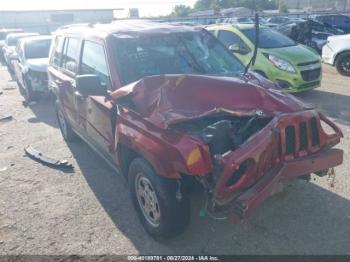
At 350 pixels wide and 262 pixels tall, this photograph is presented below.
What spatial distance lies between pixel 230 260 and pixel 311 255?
726mm

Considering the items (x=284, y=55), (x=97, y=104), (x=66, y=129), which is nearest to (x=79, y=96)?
(x=97, y=104)

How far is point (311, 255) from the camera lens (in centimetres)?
318

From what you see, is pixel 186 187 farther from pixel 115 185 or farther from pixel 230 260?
pixel 115 185

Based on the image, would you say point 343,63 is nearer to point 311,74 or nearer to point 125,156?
point 311,74

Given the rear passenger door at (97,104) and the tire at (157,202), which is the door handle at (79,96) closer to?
the rear passenger door at (97,104)

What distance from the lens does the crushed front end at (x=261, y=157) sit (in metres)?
2.76

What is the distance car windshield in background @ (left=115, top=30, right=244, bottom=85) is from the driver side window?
14.1 feet

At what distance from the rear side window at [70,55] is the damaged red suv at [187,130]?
2.36ft

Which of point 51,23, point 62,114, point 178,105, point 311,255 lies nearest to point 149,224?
point 178,105

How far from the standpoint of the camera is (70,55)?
5340 millimetres

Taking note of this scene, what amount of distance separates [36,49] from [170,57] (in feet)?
25.9

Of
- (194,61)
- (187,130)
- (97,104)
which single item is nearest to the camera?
(187,130)

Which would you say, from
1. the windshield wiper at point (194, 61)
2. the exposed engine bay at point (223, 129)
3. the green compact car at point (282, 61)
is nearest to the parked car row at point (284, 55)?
the green compact car at point (282, 61)

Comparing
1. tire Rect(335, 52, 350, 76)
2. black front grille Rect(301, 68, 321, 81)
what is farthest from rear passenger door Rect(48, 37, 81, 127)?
tire Rect(335, 52, 350, 76)
